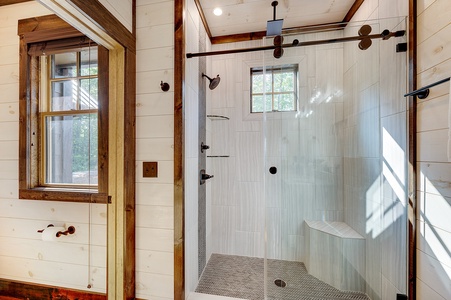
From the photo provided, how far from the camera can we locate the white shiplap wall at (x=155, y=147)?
1.46 meters

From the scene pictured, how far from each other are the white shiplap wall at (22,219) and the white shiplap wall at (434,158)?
94.5 inches

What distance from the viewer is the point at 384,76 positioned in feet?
5.00

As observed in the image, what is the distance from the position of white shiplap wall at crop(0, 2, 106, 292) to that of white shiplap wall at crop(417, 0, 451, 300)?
2401 millimetres

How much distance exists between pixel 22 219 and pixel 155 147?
1.43 meters

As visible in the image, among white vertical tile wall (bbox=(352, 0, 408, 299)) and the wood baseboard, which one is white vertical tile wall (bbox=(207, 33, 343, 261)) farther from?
the wood baseboard

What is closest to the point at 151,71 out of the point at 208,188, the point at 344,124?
the point at 208,188

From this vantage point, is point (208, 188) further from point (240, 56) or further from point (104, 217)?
point (240, 56)

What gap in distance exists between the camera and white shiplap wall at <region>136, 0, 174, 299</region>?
1457 millimetres

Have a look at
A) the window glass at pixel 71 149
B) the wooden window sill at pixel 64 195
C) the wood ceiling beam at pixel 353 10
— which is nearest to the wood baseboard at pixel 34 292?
the wooden window sill at pixel 64 195

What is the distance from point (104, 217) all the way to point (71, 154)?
57cm

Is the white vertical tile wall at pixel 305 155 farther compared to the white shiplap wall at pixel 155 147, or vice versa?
the white vertical tile wall at pixel 305 155

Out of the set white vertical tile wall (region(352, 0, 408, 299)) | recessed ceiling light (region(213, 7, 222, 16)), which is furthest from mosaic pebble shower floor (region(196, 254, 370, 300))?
recessed ceiling light (region(213, 7, 222, 16))

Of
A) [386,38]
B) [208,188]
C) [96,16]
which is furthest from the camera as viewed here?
[208,188]

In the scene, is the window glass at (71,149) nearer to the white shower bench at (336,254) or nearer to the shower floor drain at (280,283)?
the shower floor drain at (280,283)
